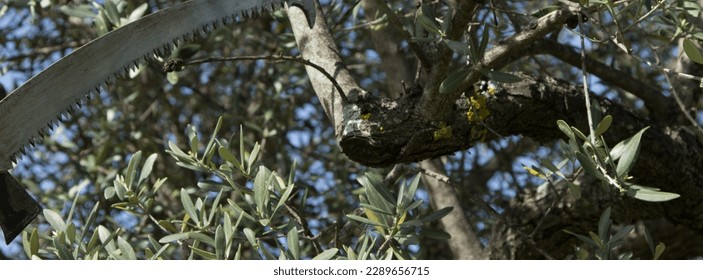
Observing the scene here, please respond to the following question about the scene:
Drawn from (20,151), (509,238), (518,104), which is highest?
(20,151)

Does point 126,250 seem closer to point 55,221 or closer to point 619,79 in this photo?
point 55,221

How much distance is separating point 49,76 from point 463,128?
821 millimetres

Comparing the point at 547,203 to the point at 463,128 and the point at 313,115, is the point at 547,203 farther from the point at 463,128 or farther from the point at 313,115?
the point at 313,115

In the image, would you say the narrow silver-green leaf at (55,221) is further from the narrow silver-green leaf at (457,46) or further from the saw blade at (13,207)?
the narrow silver-green leaf at (457,46)

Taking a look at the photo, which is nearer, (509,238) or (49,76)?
(49,76)

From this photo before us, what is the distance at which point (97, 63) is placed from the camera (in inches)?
68.2

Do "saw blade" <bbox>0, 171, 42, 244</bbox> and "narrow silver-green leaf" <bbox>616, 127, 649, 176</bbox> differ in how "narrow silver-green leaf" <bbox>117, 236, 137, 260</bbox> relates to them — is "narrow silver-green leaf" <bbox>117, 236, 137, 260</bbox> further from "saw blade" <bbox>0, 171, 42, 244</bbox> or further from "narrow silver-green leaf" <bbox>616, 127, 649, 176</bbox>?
"narrow silver-green leaf" <bbox>616, 127, 649, 176</bbox>

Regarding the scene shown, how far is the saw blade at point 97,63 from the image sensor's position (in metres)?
1.68

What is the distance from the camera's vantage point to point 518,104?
2.11 meters

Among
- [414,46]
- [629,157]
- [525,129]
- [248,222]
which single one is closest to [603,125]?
[629,157]

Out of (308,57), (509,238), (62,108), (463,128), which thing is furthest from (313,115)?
(62,108)

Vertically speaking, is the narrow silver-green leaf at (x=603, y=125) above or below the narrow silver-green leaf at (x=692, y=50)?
below

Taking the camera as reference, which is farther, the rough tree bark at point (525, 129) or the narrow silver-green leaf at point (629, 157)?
the rough tree bark at point (525, 129)

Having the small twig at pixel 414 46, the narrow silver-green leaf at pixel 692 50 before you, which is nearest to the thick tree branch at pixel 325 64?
the small twig at pixel 414 46
